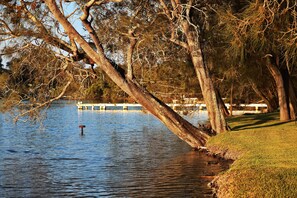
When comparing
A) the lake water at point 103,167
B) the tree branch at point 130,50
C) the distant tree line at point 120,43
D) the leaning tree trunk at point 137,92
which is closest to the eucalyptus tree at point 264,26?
the distant tree line at point 120,43

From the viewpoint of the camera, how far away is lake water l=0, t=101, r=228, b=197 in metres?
15.9

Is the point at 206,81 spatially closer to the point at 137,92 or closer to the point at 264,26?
the point at 137,92

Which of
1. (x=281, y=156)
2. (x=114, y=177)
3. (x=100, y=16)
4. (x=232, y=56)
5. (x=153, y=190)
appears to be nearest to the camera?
(x=153, y=190)

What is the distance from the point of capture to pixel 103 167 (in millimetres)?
20484

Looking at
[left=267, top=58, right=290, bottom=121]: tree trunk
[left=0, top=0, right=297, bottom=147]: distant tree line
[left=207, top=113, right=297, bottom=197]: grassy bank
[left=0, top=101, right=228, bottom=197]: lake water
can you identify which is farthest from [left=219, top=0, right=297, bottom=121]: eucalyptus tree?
[left=0, top=101, right=228, bottom=197]: lake water

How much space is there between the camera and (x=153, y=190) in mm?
15680

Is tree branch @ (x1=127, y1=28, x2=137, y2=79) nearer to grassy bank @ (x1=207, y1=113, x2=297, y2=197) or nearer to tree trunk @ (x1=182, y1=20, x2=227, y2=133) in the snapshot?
tree trunk @ (x1=182, y1=20, x2=227, y2=133)

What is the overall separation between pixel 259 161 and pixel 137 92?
8131 millimetres

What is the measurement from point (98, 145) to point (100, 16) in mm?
→ 7366

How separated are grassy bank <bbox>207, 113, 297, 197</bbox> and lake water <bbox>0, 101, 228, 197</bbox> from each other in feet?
2.84

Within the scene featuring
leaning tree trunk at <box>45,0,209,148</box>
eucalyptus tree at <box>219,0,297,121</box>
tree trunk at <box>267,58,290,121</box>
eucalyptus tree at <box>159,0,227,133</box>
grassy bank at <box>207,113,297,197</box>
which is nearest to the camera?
grassy bank at <box>207,113,297,197</box>

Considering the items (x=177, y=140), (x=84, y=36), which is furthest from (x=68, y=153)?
(x=177, y=140)

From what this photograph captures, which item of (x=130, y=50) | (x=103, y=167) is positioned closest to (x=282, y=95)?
(x=130, y=50)

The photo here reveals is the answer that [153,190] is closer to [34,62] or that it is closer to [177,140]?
[34,62]
